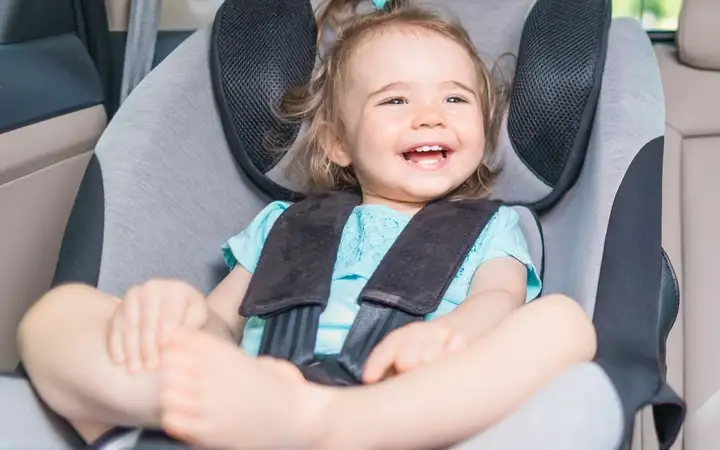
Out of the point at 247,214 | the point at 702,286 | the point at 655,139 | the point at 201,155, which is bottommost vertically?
the point at 702,286

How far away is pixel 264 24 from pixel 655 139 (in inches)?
22.4

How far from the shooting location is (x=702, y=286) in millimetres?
1461

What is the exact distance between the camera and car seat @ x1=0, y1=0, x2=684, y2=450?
0.93m

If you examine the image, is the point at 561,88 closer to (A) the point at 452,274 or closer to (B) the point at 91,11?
(A) the point at 452,274

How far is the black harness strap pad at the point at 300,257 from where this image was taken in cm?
106

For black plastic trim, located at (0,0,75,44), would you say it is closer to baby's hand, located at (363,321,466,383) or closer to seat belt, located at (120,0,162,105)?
seat belt, located at (120,0,162,105)

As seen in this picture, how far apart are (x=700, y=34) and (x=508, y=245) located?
0.58m

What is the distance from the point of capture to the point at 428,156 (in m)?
1.18

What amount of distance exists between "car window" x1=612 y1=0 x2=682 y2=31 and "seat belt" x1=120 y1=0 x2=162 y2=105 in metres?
0.85

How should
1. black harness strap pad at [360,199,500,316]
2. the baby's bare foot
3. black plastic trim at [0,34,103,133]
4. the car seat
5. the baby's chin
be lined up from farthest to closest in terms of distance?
black plastic trim at [0,34,103,133] < the baby's chin < black harness strap pad at [360,199,500,316] < the car seat < the baby's bare foot

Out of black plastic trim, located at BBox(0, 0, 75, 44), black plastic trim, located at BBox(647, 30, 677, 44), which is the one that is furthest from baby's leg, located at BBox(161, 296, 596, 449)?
black plastic trim, located at BBox(0, 0, 75, 44)

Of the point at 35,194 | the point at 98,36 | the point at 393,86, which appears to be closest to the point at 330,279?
the point at 393,86

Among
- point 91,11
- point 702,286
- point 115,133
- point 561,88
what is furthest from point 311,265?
point 91,11

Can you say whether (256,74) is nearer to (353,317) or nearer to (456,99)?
(456,99)
